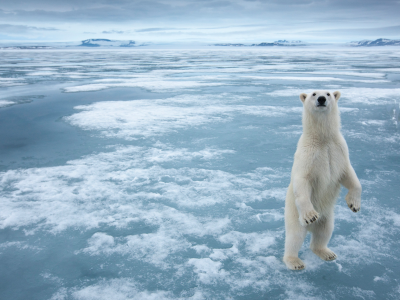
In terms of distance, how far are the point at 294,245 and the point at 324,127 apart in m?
0.90

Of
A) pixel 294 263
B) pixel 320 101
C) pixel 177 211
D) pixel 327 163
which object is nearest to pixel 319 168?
pixel 327 163

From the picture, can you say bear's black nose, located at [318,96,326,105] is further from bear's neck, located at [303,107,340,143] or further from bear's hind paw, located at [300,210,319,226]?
bear's hind paw, located at [300,210,319,226]

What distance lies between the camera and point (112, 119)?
7.31 metres

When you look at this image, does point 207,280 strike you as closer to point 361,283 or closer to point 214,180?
point 361,283

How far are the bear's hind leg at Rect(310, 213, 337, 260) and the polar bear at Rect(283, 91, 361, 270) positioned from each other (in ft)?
0.51

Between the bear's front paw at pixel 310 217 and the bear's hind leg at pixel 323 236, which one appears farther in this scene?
the bear's hind leg at pixel 323 236

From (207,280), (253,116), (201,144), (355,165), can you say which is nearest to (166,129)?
(201,144)

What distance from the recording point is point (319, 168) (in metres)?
2.19

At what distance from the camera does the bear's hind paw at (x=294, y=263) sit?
238 cm

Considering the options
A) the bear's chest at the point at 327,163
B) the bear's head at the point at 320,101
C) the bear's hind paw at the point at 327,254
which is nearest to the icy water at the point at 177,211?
the bear's hind paw at the point at 327,254

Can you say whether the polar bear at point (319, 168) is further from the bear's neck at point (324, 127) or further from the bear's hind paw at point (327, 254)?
the bear's hind paw at point (327, 254)

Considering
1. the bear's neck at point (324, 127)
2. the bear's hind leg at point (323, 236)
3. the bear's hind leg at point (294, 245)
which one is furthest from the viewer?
the bear's hind leg at point (323, 236)

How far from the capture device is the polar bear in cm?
213

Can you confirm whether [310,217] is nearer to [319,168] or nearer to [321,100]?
[319,168]
